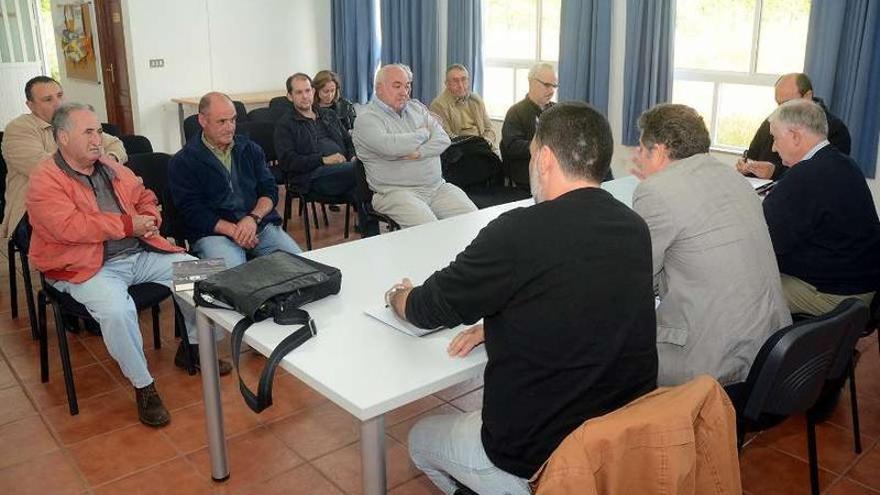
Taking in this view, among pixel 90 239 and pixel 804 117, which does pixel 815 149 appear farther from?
pixel 90 239

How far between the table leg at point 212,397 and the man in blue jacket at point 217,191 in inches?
39.4

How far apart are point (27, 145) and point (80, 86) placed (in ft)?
18.3

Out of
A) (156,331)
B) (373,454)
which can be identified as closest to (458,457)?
(373,454)

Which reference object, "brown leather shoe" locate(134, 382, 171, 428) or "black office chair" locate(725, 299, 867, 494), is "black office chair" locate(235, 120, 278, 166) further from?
"black office chair" locate(725, 299, 867, 494)

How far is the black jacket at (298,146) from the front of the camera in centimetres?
470

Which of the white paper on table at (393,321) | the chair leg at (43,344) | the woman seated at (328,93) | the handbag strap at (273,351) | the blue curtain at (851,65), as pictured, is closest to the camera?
the handbag strap at (273,351)

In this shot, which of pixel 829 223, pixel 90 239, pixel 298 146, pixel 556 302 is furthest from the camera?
pixel 298 146

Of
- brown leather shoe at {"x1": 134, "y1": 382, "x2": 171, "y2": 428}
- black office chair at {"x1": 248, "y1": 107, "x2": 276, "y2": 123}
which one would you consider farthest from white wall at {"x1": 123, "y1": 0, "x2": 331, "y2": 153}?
brown leather shoe at {"x1": 134, "y1": 382, "x2": 171, "y2": 428}

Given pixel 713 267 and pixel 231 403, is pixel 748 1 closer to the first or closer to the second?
pixel 713 267

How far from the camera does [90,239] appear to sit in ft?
9.21

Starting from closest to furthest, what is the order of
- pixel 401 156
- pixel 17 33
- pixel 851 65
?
pixel 401 156, pixel 851 65, pixel 17 33

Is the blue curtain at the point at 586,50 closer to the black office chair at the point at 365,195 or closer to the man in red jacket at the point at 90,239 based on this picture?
the black office chair at the point at 365,195

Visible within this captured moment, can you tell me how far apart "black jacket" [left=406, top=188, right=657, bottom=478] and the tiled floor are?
1.02 metres

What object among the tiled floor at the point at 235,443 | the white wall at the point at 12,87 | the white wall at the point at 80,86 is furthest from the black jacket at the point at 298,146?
the white wall at the point at 12,87
